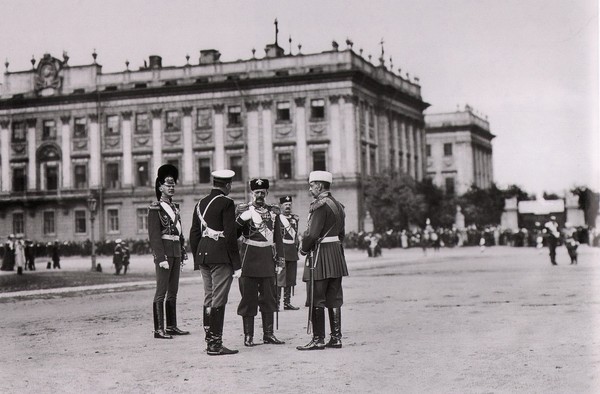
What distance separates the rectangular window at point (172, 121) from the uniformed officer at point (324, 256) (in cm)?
5340

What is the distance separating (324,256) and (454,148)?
271ft

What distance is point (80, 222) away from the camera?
6281 centimetres

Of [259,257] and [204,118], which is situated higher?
[204,118]

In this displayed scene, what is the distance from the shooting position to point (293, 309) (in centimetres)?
1458

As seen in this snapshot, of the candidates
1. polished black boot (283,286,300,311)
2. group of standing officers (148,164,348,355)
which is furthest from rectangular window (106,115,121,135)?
group of standing officers (148,164,348,355)

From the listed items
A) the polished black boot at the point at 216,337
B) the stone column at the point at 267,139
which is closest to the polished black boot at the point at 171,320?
the polished black boot at the point at 216,337

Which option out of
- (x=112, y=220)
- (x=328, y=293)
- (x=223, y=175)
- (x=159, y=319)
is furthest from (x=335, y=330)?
(x=112, y=220)

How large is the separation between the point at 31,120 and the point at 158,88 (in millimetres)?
9618

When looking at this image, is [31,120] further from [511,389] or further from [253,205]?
[511,389]

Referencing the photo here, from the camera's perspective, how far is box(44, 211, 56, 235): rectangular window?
2468 inches

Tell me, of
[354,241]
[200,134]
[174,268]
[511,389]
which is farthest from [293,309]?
[200,134]

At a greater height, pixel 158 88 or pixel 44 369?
pixel 158 88

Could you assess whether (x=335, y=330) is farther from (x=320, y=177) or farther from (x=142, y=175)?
(x=142, y=175)

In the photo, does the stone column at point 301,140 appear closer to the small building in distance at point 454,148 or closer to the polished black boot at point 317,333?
the small building in distance at point 454,148
